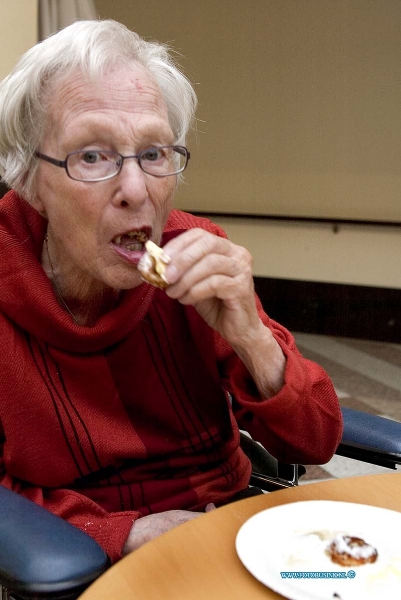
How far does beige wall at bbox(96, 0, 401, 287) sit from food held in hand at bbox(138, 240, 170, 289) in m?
4.66

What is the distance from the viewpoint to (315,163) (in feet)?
19.7

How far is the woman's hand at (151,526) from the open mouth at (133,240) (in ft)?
1.52

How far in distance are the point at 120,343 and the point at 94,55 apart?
0.52 metres

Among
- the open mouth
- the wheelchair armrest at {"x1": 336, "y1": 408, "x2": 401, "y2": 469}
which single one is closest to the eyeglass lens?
the open mouth

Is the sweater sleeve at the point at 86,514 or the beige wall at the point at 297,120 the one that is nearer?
the sweater sleeve at the point at 86,514

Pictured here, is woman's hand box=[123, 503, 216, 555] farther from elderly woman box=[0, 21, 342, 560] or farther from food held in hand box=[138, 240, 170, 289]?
food held in hand box=[138, 240, 170, 289]

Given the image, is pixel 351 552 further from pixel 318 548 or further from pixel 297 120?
pixel 297 120

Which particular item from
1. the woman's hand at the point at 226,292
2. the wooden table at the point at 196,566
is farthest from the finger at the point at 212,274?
the wooden table at the point at 196,566

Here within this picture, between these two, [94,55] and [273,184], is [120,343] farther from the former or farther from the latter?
[273,184]

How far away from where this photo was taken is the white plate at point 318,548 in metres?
0.86

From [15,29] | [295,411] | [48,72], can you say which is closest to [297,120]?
[15,29]

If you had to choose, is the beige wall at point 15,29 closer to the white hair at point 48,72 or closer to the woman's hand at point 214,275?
the white hair at point 48,72

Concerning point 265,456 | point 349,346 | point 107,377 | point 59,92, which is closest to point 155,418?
point 107,377

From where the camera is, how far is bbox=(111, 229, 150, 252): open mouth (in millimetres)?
1302
